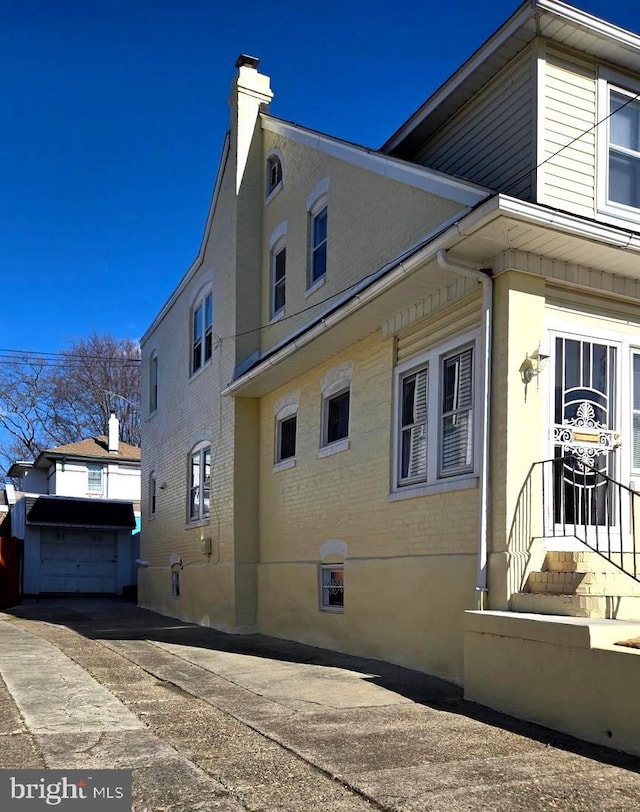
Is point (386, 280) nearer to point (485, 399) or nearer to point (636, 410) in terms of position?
point (485, 399)

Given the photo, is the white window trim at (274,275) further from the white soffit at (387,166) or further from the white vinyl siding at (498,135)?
the white vinyl siding at (498,135)

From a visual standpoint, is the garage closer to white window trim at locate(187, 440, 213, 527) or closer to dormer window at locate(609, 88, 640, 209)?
white window trim at locate(187, 440, 213, 527)

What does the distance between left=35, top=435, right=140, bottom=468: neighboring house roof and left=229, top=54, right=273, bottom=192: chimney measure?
63.8 ft

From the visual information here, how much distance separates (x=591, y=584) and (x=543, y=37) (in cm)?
590

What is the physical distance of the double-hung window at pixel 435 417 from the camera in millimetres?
9180

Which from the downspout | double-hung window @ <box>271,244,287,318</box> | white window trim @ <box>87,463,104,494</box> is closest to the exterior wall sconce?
the downspout

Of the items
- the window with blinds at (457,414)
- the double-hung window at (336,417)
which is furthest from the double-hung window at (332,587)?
the window with blinds at (457,414)

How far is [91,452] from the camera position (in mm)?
33406

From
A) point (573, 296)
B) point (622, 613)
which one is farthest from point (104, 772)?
point (573, 296)

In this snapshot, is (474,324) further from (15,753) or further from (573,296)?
(15,753)

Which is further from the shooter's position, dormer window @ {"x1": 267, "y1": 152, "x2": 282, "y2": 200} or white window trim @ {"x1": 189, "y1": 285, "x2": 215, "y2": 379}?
white window trim @ {"x1": 189, "y1": 285, "x2": 215, "y2": 379}

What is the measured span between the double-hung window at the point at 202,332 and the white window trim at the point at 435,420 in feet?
23.2

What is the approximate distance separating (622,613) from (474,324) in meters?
3.32

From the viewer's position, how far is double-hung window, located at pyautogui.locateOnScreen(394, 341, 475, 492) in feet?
30.1
